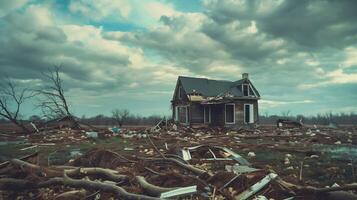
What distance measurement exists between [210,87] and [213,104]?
3.20 metres

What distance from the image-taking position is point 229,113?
99.4 ft

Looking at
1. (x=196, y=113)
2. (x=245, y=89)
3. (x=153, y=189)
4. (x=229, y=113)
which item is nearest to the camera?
(x=153, y=189)

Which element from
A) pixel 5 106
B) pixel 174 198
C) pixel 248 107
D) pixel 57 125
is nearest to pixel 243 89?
pixel 248 107

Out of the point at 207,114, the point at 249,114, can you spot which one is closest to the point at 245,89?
the point at 249,114

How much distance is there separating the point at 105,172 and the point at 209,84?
27.0 m

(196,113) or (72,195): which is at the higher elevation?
(196,113)

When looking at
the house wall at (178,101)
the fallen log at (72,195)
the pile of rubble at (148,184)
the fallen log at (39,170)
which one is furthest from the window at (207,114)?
the fallen log at (72,195)

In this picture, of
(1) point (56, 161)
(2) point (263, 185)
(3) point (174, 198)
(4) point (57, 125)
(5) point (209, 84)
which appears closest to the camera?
(3) point (174, 198)

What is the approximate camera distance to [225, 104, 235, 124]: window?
3005 cm

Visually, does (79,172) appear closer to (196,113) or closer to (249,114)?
(196,113)

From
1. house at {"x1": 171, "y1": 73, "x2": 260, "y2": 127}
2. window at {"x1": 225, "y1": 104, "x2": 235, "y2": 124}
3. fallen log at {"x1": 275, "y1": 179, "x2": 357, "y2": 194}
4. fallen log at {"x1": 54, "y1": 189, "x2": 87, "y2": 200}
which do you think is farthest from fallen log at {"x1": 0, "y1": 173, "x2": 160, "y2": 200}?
window at {"x1": 225, "y1": 104, "x2": 235, "y2": 124}

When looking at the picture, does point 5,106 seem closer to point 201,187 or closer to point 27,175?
point 27,175

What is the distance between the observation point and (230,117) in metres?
30.2

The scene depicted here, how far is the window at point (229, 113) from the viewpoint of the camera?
30047 millimetres
